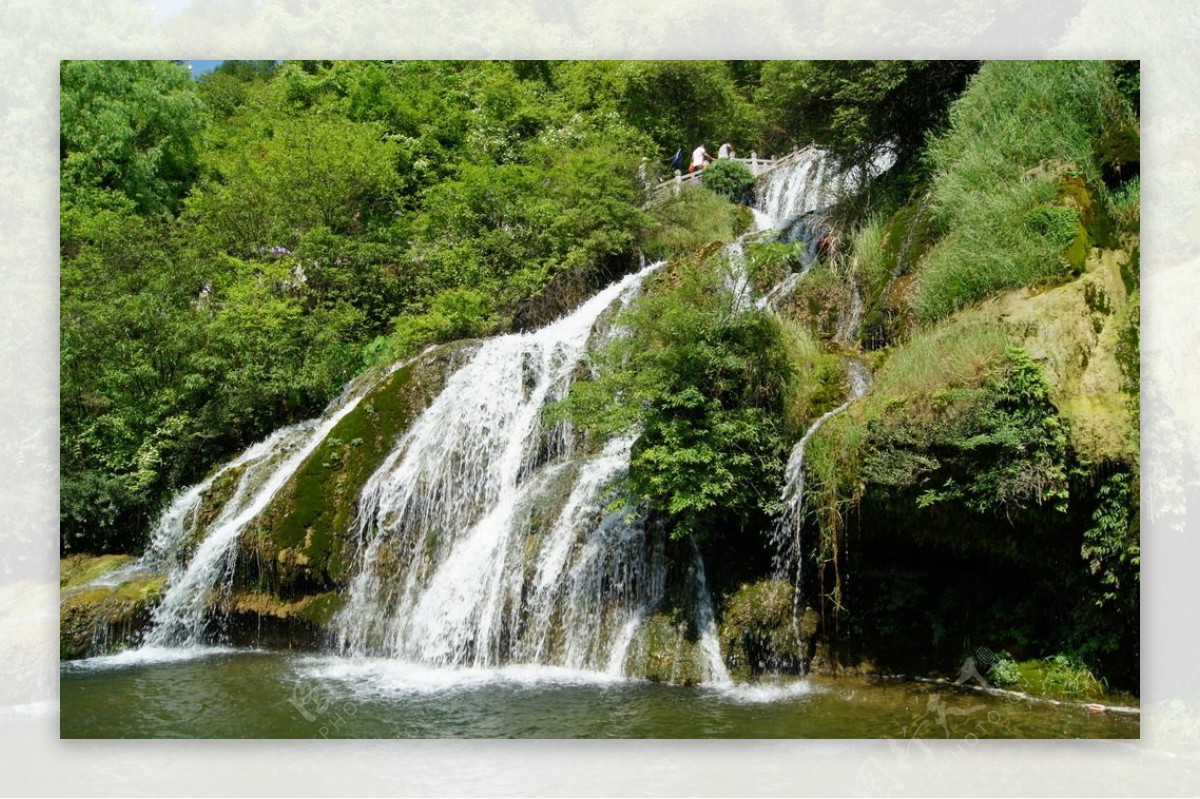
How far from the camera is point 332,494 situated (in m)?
9.14

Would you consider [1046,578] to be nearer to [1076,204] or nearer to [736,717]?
[736,717]

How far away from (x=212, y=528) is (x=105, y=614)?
1.12 metres

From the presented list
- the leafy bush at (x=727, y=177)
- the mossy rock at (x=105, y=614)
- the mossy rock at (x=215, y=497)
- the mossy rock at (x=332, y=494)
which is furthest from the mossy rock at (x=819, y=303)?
the mossy rock at (x=105, y=614)

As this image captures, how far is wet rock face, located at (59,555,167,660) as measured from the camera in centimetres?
832

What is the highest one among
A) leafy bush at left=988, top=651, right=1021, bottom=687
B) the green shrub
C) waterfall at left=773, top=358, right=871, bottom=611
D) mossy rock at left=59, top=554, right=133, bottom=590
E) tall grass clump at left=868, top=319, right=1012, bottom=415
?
the green shrub

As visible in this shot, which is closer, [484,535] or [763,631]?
[763,631]

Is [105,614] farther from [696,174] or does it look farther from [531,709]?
[696,174]

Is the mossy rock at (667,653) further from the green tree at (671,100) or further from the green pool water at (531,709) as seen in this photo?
the green tree at (671,100)

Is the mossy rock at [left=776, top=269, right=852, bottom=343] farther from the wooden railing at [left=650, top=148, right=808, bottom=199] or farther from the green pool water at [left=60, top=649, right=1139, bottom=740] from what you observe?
the wooden railing at [left=650, top=148, right=808, bottom=199]

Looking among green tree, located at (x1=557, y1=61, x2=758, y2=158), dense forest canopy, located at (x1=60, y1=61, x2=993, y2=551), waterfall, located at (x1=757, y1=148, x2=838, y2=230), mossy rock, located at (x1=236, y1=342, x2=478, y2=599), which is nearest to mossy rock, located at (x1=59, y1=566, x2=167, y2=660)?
dense forest canopy, located at (x1=60, y1=61, x2=993, y2=551)

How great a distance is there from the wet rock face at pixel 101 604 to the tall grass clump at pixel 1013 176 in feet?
21.4

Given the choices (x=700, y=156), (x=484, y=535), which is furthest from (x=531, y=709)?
(x=700, y=156)

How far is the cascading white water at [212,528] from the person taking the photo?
344 inches

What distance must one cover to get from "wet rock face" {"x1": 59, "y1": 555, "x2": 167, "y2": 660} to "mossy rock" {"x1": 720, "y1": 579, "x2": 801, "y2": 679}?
4.67 metres
